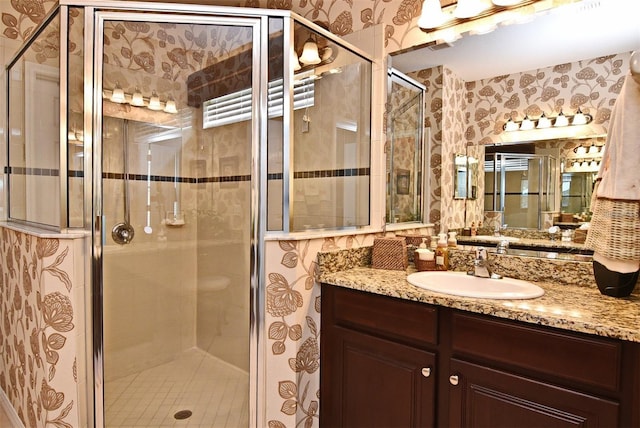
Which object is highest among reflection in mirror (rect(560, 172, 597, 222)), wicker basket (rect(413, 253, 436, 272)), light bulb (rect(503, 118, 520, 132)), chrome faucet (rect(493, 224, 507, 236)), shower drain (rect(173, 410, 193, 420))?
light bulb (rect(503, 118, 520, 132))

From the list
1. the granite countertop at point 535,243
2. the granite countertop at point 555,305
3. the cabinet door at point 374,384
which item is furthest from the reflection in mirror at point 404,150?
the cabinet door at point 374,384

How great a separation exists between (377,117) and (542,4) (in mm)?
849

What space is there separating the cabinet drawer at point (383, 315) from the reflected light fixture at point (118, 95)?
1.34m

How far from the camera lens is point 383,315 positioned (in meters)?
1.48

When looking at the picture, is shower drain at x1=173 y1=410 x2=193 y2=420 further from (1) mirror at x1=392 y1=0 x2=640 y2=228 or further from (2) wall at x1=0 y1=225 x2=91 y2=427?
(1) mirror at x1=392 y1=0 x2=640 y2=228

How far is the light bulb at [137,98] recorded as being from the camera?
2.03 m

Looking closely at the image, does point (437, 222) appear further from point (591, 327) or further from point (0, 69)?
point (0, 69)

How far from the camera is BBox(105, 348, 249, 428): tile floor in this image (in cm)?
181

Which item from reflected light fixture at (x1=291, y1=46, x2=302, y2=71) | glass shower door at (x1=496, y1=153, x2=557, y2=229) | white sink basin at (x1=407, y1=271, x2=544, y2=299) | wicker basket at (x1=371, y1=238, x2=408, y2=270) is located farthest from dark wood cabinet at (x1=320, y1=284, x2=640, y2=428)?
reflected light fixture at (x1=291, y1=46, x2=302, y2=71)

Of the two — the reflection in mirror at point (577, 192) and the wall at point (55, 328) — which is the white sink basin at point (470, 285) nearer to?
the reflection in mirror at point (577, 192)

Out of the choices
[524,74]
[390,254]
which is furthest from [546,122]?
[390,254]

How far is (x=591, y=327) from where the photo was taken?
1037 mm

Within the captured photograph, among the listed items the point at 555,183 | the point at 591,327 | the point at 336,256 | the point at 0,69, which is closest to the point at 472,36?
the point at 555,183

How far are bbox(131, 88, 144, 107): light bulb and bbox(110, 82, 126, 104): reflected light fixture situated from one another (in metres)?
0.10
